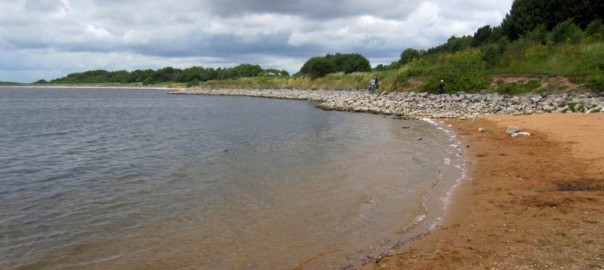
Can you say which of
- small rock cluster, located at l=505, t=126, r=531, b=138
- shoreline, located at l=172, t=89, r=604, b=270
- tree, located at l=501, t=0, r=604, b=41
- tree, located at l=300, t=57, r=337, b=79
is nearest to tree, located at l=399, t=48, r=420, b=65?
tree, located at l=501, t=0, r=604, b=41

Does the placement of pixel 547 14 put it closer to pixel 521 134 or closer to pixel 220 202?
pixel 521 134

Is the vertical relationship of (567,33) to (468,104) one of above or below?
above

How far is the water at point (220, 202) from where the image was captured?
8.16m

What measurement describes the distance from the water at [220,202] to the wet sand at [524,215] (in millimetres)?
715

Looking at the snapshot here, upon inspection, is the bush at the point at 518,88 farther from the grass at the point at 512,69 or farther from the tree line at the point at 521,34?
the tree line at the point at 521,34

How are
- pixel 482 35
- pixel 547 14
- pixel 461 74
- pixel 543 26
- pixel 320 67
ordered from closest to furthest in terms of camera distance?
1. pixel 461 74
2. pixel 543 26
3. pixel 547 14
4. pixel 482 35
5. pixel 320 67

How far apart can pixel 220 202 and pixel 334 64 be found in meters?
81.8

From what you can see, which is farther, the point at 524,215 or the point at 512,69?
the point at 512,69

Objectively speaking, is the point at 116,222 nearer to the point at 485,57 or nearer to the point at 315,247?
the point at 315,247

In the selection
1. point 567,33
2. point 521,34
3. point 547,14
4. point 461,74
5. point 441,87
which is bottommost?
point 441,87

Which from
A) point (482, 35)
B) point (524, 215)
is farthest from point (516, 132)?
point (482, 35)

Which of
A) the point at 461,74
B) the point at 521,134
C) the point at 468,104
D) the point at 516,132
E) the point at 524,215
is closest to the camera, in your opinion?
the point at 524,215

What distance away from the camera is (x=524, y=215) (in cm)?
912

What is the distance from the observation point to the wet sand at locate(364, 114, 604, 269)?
6.96 metres
